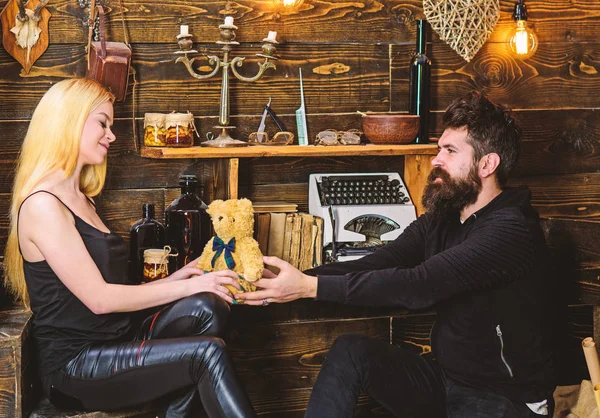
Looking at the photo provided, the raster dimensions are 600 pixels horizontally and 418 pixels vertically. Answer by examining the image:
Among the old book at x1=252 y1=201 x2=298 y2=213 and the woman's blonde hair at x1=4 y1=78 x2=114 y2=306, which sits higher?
the woman's blonde hair at x1=4 y1=78 x2=114 y2=306

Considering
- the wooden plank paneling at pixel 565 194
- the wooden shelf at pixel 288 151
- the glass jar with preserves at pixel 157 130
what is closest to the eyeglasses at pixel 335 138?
the wooden shelf at pixel 288 151

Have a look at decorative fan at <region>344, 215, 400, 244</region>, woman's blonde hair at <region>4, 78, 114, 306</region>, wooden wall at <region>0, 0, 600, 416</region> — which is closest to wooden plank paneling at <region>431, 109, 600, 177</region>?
wooden wall at <region>0, 0, 600, 416</region>

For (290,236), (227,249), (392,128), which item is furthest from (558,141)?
(227,249)

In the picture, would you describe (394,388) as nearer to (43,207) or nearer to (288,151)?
(288,151)

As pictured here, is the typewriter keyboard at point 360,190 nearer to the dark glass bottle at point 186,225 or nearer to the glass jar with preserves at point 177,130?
the dark glass bottle at point 186,225

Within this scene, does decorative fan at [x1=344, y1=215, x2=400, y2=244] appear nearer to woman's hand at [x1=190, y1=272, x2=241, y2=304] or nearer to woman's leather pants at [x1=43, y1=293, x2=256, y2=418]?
woman's hand at [x1=190, y1=272, x2=241, y2=304]

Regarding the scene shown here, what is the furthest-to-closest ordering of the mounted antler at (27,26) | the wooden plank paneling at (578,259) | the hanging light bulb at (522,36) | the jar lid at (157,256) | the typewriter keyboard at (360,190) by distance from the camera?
the hanging light bulb at (522,36) → the typewriter keyboard at (360,190) → the mounted antler at (27,26) → the jar lid at (157,256) → the wooden plank paneling at (578,259)

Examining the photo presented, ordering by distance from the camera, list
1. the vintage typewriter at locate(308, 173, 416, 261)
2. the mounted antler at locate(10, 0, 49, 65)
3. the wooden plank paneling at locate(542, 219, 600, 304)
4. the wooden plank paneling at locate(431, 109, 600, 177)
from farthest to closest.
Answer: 1. the wooden plank paneling at locate(431, 109, 600, 177)
2. the vintage typewriter at locate(308, 173, 416, 261)
3. the mounted antler at locate(10, 0, 49, 65)
4. the wooden plank paneling at locate(542, 219, 600, 304)

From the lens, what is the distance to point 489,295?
2.57m

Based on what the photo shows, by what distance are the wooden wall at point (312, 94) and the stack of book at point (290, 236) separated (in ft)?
0.88

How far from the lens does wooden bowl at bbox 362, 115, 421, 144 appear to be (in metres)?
3.39

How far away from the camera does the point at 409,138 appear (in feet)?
11.3

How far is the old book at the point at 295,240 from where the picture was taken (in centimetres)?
337

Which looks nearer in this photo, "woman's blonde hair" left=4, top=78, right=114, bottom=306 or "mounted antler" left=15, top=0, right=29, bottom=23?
"woman's blonde hair" left=4, top=78, right=114, bottom=306
